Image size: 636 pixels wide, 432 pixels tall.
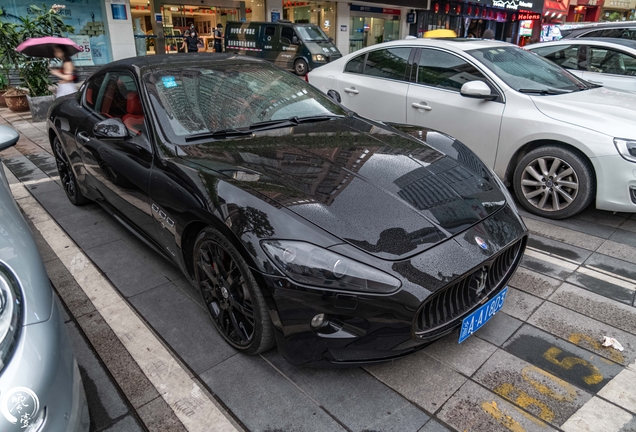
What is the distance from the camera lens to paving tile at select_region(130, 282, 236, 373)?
2455 mm

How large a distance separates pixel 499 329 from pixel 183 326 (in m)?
1.90

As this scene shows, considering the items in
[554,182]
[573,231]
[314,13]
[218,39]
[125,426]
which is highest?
[314,13]

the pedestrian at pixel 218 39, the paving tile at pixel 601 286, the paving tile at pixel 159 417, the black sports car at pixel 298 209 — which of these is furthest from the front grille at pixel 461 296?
the pedestrian at pixel 218 39

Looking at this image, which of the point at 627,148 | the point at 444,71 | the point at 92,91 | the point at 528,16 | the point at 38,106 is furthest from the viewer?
the point at 528,16

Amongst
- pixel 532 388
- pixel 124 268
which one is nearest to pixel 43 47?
pixel 124 268

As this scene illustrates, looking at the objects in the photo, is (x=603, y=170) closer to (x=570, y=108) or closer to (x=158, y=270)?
(x=570, y=108)

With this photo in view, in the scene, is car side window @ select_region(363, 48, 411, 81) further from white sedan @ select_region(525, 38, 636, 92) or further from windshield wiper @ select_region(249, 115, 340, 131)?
white sedan @ select_region(525, 38, 636, 92)

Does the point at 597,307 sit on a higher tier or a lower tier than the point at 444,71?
lower

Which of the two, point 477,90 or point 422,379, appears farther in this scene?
point 477,90

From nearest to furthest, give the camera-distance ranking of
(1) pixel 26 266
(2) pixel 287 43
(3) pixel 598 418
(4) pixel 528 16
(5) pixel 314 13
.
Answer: (1) pixel 26 266, (3) pixel 598 418, (2) pixel 287 43, (5) pixel 314 13, (4) pixel 528 16

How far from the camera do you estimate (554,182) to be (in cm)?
399

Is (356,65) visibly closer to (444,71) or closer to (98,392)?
(444,71)

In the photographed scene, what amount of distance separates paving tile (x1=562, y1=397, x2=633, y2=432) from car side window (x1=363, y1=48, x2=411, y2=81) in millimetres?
3943

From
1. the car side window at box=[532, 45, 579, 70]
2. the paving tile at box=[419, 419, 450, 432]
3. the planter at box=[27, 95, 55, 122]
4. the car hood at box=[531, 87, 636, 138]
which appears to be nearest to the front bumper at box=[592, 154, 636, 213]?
the car hood at box=[531, 87, 636, 138]
